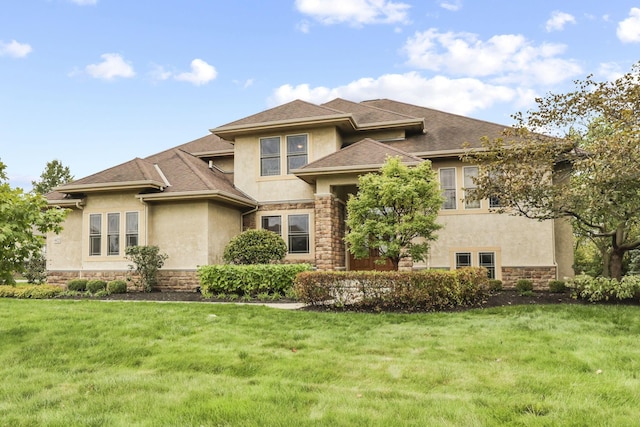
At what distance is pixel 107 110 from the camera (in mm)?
18312

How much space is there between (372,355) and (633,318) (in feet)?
17.5

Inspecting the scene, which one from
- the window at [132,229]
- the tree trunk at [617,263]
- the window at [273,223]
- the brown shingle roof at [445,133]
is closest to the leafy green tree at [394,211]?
the brown shingle roof at [445,133]

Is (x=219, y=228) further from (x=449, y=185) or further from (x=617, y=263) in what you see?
(x=617, y=263)

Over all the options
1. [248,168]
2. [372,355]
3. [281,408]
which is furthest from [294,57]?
[281,408]

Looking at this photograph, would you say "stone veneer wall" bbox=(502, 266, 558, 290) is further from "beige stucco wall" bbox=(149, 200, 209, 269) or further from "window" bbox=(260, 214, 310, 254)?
"beige stucco wall" bbox=(149, 200, 209, 269)

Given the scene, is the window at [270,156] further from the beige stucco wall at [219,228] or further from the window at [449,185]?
the window at [449,185]

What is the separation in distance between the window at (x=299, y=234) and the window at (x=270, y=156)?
1.94 meters

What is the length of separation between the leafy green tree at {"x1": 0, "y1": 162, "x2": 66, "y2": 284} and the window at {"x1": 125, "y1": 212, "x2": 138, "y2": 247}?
8196 mm

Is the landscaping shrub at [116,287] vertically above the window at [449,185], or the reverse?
the window at [449,185]

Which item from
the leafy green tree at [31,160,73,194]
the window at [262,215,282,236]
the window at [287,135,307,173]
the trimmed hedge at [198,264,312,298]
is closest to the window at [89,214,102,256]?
the trimmed hedge at [198,264,312,298]

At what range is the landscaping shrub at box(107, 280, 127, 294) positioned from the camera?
46.4 feet

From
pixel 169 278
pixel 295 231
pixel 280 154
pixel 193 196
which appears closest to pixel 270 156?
pixel 280 154

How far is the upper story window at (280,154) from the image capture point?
16156 mm

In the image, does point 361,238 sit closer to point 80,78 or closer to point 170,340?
point 170,340
